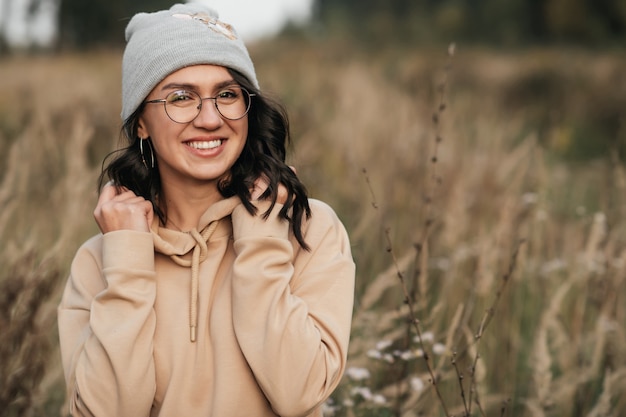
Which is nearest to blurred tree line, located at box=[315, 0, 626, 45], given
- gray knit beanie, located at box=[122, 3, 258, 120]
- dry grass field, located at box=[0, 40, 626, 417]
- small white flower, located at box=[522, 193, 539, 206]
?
dry grass field, located at box=[0, 40, 626, 417]

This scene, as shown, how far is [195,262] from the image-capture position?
1.85 metres

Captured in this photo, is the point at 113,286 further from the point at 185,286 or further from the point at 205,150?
the point at 205,150

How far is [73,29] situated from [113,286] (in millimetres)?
25290

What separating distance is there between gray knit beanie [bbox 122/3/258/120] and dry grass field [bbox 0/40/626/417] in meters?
0.37

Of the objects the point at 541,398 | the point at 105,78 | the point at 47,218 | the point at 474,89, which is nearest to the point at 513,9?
the point at 474,89

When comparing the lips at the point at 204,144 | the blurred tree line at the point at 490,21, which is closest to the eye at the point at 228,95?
the lips at the point at 204,144

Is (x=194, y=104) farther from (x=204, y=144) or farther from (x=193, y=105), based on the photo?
(x=204, y=144)

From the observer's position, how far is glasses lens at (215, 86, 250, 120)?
188 centimetres

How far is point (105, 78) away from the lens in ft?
31.5

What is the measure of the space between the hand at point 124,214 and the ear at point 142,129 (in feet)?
0.70

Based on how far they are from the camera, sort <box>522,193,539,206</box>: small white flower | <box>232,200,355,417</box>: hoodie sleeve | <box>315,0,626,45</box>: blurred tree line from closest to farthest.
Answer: <box>232,200,355,417</box>: hoodie sleeve
<box>522,193,539,206</box>: small white flower
<box>315,0,626,45</box>: blurred tree line

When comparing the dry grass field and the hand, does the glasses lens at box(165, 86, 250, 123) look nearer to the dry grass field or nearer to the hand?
the hand

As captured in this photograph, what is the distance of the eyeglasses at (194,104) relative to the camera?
1.86 m

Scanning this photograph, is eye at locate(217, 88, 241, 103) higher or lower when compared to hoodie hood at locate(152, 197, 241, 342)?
higher
